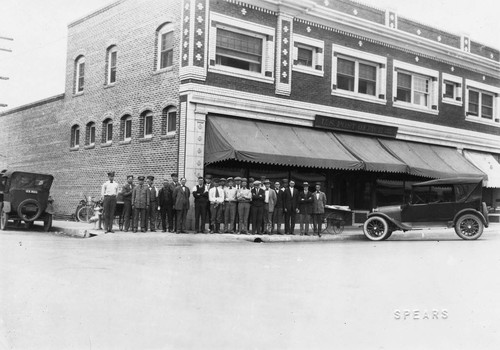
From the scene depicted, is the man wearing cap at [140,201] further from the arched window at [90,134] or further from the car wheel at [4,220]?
the arched window at [90,134]

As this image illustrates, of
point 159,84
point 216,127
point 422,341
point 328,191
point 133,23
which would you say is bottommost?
point 422,341

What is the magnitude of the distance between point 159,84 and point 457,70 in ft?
51.0

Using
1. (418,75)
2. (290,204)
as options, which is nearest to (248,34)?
(290,204)

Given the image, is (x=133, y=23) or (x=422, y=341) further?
(x=133, y=23)

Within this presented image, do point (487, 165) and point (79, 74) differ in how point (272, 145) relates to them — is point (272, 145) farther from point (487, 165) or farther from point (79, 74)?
point (487, 165)

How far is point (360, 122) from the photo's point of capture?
2292 centimetres

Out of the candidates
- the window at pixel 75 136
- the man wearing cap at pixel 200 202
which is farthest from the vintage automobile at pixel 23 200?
the window at pixel 75 136

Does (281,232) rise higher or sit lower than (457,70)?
lower

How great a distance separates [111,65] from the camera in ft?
73.9

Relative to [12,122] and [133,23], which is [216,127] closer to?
[133,23]

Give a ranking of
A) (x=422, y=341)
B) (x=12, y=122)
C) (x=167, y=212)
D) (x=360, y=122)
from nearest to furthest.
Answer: (x=422, y=341) < (x=167, y=212) < (x=360, y=122) < (x=12, y=122)

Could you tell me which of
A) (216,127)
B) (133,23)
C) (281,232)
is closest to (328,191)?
(281,232)

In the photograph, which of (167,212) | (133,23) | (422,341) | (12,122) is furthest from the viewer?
(12,122)

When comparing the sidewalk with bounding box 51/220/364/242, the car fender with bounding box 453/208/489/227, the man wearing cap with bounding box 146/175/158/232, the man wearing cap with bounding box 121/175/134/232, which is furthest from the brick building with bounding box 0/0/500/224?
the car fender with bounding box 453/208/489/227
